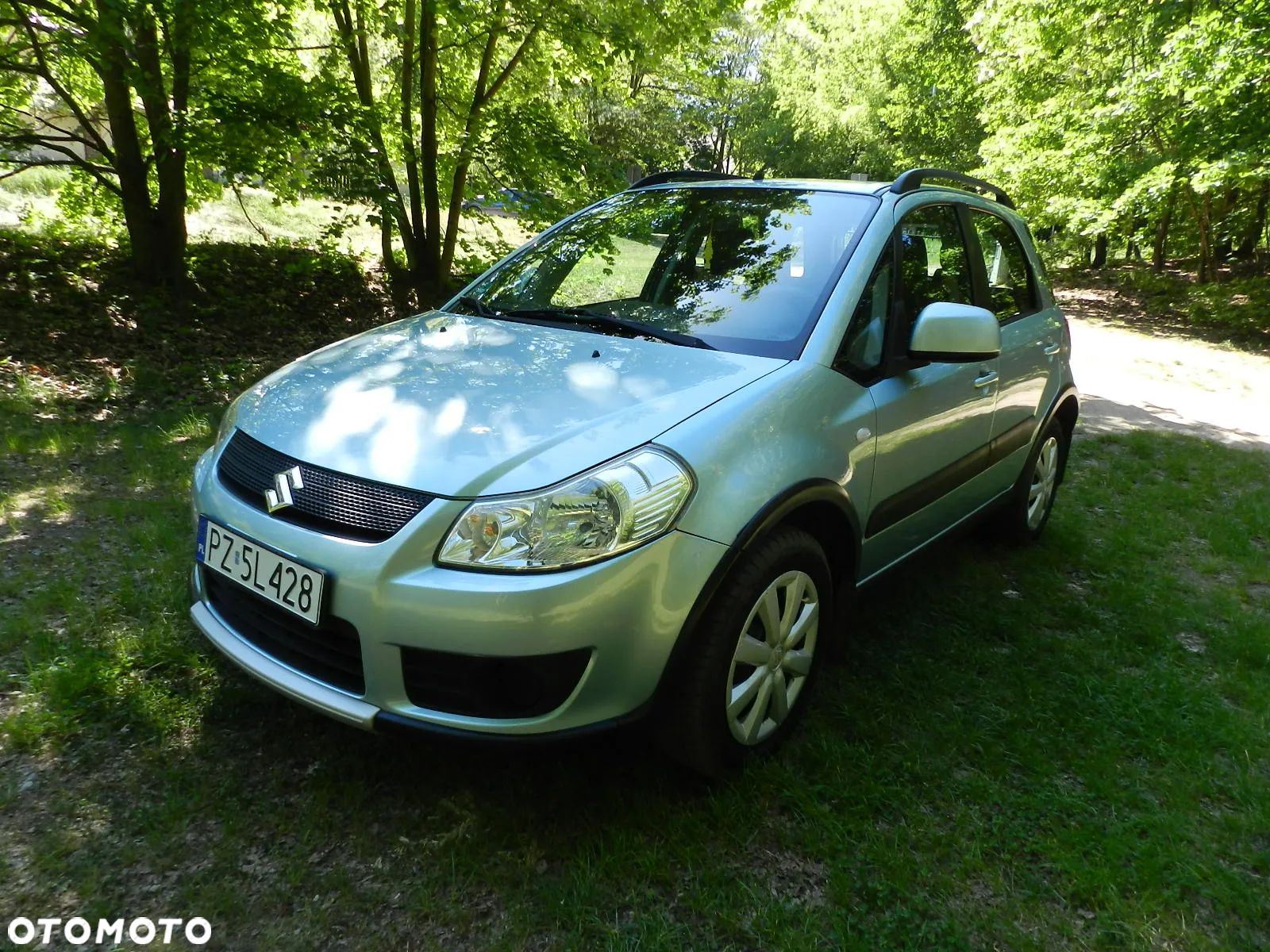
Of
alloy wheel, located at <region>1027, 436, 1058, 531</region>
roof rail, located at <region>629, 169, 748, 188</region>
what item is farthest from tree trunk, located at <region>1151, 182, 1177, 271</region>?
roof rail, located at <region>629, 169, 748, 188</region>

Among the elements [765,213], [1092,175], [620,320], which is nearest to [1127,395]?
[1092,175]

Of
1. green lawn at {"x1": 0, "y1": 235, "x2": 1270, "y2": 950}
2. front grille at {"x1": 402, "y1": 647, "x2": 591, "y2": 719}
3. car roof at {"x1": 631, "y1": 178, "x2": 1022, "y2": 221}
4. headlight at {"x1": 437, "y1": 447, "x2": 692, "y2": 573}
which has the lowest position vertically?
green lawn at {"x1": 0, "y1": 235, "x2": 1270, "y2": 950}

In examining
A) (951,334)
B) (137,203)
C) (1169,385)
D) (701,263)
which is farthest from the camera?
(1169,385)

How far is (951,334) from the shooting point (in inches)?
108

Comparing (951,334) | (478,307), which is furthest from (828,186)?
(478,307)

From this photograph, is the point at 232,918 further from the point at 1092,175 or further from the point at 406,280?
the point at 1092,175

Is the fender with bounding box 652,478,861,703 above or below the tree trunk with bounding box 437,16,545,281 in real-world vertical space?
below

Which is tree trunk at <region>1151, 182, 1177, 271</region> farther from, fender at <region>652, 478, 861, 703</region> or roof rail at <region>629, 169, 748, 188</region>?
fender at <region>652, 478, 861, 703</region>

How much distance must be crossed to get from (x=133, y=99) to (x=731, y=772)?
788 centimetres

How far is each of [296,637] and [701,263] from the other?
72.7 inches

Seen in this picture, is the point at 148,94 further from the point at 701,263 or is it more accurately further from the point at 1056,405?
the point at 1056,405

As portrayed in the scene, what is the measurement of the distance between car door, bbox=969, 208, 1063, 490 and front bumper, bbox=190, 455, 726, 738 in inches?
84.8

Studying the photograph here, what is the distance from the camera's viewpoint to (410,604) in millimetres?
1948

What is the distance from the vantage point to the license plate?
6.72 ft
